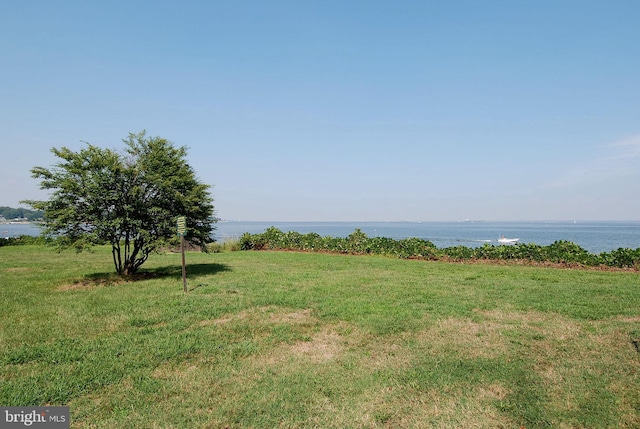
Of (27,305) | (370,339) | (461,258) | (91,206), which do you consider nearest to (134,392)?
(370,339)

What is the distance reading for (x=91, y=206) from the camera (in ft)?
36.4

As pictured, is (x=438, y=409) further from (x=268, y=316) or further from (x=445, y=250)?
(x=445, y=250)

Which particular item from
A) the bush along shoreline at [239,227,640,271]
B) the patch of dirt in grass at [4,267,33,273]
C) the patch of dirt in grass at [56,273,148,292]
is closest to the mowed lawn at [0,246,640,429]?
the patch of dirt in grass at [56,273,148,292]

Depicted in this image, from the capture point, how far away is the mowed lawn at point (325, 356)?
3938mm

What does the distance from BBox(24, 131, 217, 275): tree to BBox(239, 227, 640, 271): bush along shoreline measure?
1238cm

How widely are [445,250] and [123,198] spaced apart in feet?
52.8

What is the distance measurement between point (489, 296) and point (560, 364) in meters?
4.84

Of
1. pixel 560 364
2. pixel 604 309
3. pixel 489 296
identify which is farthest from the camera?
pixel 489 296

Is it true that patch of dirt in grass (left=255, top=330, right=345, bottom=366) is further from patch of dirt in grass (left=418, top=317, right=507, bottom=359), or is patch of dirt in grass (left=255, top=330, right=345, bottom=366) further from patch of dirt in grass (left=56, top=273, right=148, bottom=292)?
patch of dirt in grass (left=56, top=273, right=148, bottom=292)

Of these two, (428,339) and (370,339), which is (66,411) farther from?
(428,339)

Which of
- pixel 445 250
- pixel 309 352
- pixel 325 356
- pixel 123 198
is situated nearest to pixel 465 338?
pixel 325 356

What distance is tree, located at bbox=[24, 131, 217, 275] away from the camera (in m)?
11.1

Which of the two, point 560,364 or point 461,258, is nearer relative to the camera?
point 560,364

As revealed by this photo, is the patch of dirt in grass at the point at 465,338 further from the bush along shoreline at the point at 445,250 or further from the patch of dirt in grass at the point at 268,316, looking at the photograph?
the bush along shoreline at the point at 445,250
